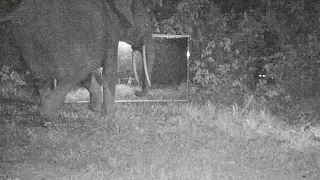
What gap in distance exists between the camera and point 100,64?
8.02 metres

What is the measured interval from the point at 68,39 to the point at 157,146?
2.39m

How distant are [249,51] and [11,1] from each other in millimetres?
5612

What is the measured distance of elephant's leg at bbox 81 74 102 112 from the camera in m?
9.11

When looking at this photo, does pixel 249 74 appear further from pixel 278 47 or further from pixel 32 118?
pixel 32 118

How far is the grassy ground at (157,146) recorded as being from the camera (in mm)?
5340

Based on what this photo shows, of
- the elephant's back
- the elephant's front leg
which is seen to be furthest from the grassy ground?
the elephant's back

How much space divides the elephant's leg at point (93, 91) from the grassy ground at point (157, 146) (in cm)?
25

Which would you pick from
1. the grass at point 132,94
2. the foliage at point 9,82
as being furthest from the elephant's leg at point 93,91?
the foliage at point 9,82

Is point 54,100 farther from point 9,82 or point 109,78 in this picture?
point 9,82

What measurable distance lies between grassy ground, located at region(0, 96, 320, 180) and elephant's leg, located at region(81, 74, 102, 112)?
0.25 metres

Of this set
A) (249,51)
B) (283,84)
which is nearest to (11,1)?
(249,51)

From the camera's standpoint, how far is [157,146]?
260 inches

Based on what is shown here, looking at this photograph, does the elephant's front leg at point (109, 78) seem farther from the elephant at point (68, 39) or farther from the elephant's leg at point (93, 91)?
the elephant's leg at point (93, 91)

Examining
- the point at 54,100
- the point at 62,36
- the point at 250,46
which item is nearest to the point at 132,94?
the point at 54,100
